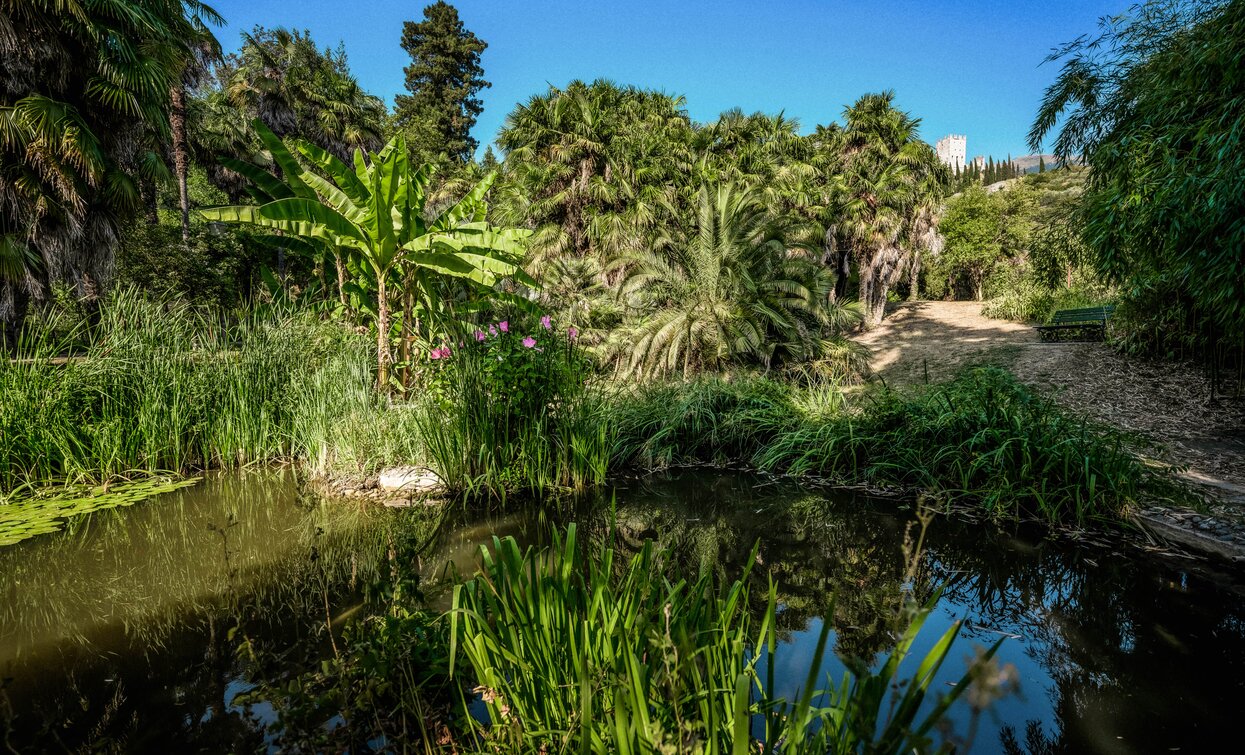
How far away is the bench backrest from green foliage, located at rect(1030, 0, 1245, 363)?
5077 millimetres

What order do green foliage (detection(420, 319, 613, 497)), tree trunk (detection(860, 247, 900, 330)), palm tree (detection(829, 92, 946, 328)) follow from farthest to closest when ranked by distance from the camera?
tree trunk (detection(860, 247, 900, 330)) < palm tree (detection(829, 92, 946, 328)) < green foliage (detection(420, 319, 613, 497))

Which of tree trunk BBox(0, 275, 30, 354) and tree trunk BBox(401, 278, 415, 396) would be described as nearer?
tree trunk BBox(401, 278, 415, 396)

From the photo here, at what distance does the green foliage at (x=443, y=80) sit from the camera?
32.8 metres

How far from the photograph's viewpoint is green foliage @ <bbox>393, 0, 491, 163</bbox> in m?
32.8

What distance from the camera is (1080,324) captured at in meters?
13.0

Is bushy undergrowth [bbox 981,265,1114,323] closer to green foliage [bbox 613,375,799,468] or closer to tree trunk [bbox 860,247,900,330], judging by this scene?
tree trunk [bbox 860,247,900,330]

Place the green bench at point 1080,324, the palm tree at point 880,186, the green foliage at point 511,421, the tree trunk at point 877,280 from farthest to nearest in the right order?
the tree trunk at point 877,280 < the palm tree at point 880,186 < the green bench at point 1080,324 < the green foliage at point 511,421

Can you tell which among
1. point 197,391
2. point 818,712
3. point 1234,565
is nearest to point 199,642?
point 818,712

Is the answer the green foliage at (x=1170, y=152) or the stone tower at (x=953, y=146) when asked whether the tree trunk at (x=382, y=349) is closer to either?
the green foliage at (x=1170, y=152)

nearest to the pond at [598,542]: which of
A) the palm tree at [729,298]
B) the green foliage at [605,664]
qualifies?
the green foliage at [605,664]

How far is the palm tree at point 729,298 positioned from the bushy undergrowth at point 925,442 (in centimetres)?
228

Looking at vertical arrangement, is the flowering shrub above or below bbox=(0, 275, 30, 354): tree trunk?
below

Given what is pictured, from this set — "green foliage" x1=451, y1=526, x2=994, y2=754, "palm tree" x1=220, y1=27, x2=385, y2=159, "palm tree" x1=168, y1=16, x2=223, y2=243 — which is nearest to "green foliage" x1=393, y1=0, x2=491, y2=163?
"palm tree" x1=220, y1=27, x2=385, y2=159

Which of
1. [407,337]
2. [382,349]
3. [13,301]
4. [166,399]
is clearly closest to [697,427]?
[407,337]
